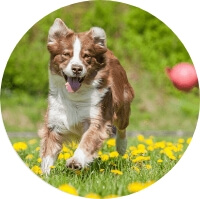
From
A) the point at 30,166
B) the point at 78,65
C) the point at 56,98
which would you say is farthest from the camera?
the point at 30,166

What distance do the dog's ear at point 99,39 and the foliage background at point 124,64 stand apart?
31 centimetres

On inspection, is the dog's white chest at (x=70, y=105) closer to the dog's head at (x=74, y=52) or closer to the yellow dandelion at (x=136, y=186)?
the dog's head at (x=74, y=52)

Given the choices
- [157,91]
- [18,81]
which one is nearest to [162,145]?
[157,91]

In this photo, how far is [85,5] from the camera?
6.02 meters

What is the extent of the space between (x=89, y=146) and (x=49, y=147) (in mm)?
498

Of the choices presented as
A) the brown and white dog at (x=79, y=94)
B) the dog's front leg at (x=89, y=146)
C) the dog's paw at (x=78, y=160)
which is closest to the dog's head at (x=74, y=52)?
the brown and white dog at (x=79, y=94)

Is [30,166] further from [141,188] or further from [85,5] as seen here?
[85,5]

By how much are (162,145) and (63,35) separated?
6.20ft

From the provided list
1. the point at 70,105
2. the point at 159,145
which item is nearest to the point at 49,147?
the point at 70,105

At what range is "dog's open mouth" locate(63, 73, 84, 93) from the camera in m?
5.30

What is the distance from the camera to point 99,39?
5414 mm

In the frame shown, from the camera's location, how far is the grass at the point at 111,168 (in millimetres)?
5293

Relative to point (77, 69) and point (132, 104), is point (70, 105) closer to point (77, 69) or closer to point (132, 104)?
point (77, 69)

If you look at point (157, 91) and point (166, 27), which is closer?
point (166, 27)
